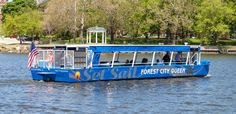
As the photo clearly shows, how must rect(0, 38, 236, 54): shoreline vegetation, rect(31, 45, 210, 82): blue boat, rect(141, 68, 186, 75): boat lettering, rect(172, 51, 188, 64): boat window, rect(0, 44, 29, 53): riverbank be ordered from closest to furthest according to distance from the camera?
rect(31, 45, 210, 82): blue boat
rect(141, 68, 186, 75): boat lettering
rect(172, 51, 188, 64): boat window
rect(0, 38, 236, 54): shoreline vegetation
rect(0, 44, 29, 53): riverbank

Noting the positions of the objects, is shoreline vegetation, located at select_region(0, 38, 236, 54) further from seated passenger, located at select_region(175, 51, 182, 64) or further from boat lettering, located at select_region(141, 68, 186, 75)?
boat lettering, located at select_region(141, 68, 186, 75)

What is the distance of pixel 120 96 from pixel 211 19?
9303 centimetres

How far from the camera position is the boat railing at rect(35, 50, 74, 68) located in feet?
175

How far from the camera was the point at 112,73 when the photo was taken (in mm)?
54781

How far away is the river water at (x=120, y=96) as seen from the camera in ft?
129

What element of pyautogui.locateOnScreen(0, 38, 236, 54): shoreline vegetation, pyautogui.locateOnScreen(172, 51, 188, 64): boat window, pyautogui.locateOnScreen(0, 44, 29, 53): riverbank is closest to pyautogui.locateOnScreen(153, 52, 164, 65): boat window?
pyautogui.locateOnScreen(172, 51, 188, 64): boat window

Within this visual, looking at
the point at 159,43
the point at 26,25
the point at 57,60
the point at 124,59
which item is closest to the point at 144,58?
the point at 124,59

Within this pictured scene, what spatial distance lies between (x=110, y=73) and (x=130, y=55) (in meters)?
5.64

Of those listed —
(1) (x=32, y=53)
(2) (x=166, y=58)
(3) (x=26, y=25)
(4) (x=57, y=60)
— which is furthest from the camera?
(3) (x=26, y=25)

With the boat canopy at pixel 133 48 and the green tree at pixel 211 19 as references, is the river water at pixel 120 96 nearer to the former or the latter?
the boat canopy at pixel 133 48

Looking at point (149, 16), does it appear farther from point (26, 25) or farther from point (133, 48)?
point (133, 48)

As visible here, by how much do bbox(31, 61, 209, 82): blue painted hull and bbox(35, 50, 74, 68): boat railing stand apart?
3.02ft

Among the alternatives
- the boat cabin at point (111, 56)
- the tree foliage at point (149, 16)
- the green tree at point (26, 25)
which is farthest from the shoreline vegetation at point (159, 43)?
the boat cabin at point (111, 56)

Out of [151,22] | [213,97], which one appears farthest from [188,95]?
[151,22]
